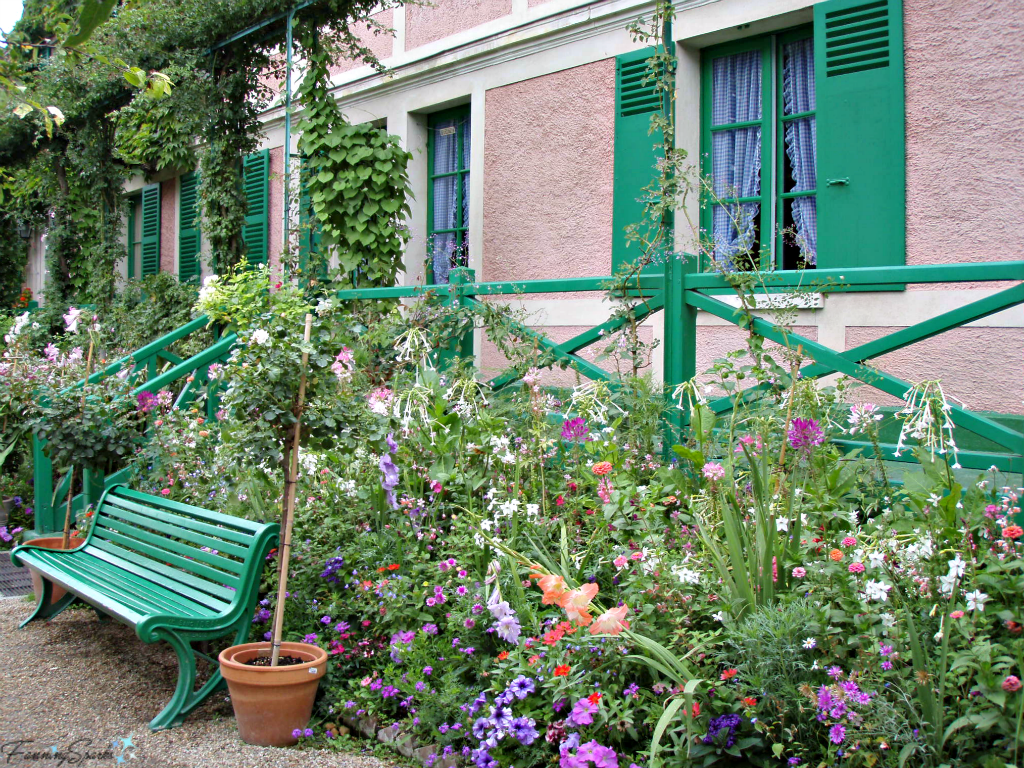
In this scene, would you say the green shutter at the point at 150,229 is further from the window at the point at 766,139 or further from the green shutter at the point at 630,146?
the window at the point at 766,139

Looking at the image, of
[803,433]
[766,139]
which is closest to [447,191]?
[766,139]

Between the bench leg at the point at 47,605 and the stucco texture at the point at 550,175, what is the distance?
3892 mm

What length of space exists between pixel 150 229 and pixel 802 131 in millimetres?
9719

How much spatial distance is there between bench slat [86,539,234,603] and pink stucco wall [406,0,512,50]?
5.07m

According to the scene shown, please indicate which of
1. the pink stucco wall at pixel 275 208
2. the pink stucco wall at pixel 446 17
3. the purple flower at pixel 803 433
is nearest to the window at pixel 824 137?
the purple flower at pixel 803 433

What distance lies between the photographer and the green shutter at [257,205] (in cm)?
940

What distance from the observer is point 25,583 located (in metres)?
4.71

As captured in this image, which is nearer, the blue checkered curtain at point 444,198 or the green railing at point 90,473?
the green railing at point 90,473

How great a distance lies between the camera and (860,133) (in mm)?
4887

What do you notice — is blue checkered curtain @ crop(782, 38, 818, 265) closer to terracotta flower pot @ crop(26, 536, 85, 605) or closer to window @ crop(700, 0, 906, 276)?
window @ crop(700, 0, 906, 276)

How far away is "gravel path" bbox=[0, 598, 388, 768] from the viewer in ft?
8.67

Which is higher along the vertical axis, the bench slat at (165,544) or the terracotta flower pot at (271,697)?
the bench slat at (165,544)

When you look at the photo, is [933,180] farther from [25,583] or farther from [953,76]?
[25,583]

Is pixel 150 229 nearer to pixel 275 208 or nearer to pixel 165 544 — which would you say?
pixel 275 208
